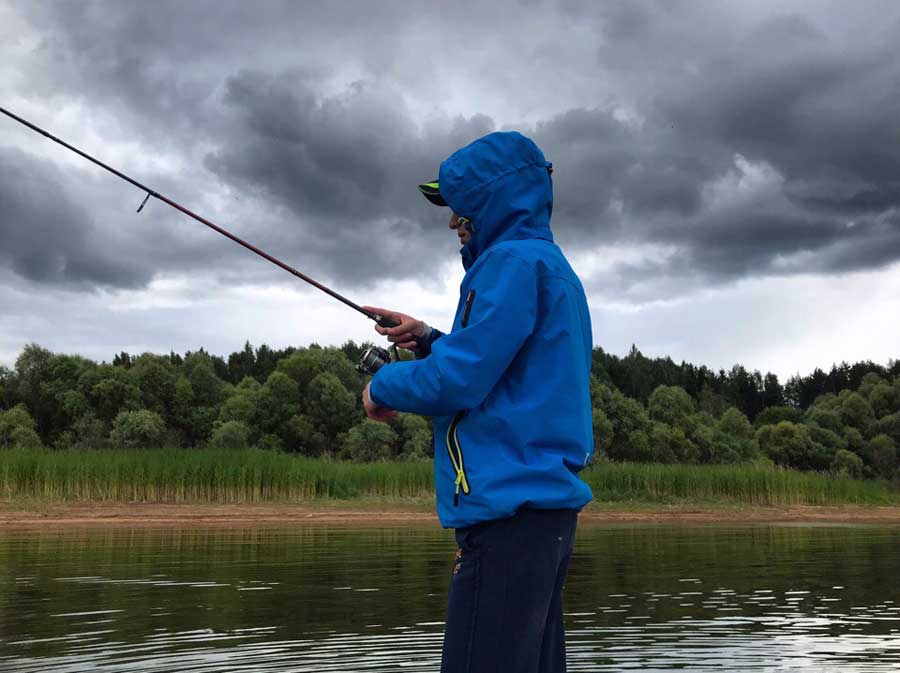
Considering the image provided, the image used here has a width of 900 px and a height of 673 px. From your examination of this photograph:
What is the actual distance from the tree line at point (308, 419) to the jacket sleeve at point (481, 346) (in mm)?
50343

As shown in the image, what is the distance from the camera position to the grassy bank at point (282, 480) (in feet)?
78.8

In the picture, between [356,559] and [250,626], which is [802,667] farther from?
[356,559]

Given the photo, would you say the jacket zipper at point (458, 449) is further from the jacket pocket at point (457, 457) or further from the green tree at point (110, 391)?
the green tree at point (110, 391)

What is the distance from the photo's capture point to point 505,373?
2.79 meters

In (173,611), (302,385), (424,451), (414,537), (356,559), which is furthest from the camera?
(302,385)

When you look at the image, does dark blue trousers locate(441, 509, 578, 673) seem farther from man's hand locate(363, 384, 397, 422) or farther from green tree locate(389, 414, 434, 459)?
green tree locate(389, 414, 434, 459)

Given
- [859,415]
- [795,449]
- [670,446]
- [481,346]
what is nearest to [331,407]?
[670,446]

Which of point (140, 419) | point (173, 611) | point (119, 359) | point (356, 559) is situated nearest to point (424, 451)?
point (140, 419)

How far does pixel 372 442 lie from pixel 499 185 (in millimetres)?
51153

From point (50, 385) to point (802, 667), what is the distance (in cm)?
6486

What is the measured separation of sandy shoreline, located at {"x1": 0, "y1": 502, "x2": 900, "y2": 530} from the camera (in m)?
22.1

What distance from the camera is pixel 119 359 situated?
75500 mm

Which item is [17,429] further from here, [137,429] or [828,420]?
[828,420]

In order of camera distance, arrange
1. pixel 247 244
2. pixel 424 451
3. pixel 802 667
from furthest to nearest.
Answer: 1. pixel 424 451
2. pixel 802 667
3. pixel 247 244
